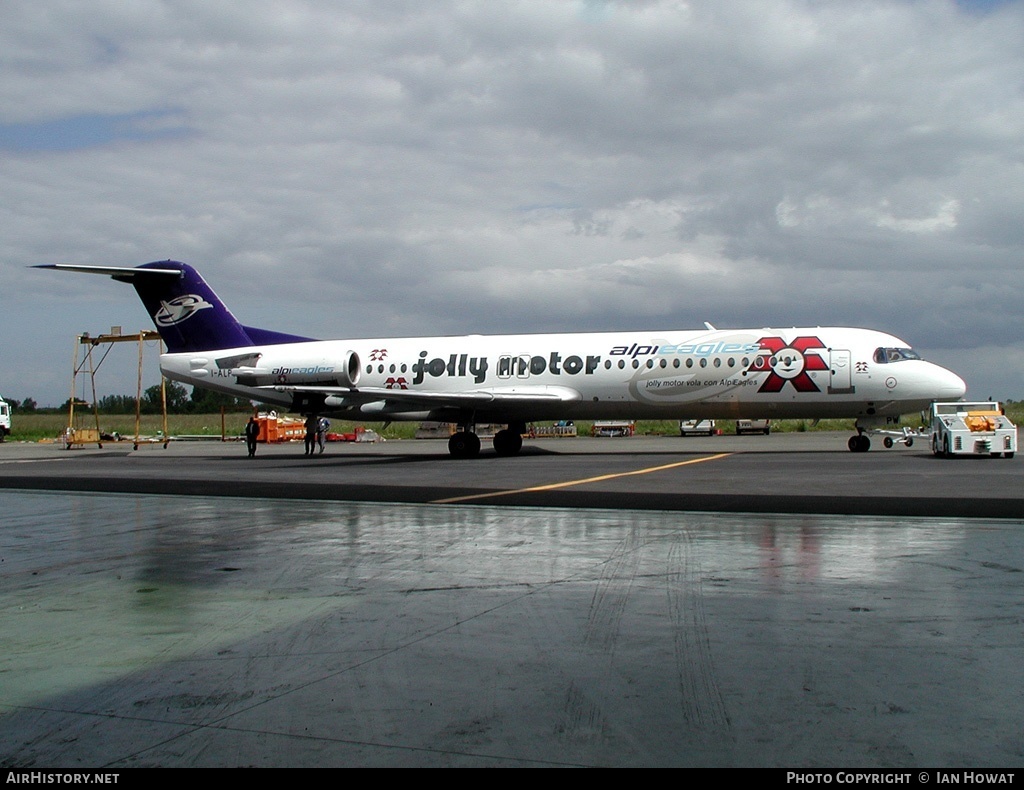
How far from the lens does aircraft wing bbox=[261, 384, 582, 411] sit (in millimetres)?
25781

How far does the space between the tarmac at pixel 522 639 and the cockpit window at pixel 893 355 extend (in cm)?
1440

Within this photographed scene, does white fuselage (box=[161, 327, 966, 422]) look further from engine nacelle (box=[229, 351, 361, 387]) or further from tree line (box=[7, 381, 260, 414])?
tree line (box=[7, 381, 260, 414])

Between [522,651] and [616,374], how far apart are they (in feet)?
73.6

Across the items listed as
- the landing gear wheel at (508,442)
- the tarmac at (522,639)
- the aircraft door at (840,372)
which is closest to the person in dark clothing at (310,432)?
the landing gear wheel at (508,442)

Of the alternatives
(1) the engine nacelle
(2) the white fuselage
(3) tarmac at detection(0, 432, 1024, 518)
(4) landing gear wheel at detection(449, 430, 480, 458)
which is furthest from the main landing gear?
(1) the engine nacelle

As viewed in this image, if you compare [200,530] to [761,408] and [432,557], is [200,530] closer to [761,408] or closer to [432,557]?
[432,557]

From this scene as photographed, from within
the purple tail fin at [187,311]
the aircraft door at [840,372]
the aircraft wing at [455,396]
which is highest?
the purple tail fin at [187,311]

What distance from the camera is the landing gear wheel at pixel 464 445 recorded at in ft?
90.9

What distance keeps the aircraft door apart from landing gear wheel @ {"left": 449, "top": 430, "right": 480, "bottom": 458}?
10.7 meters

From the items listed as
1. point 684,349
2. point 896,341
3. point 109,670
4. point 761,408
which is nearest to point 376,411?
point 684,349

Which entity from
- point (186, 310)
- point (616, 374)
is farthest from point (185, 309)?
point (616, 374)

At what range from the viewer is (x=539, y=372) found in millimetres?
28250

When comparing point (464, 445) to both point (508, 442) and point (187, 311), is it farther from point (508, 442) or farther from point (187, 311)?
point (187, 311)

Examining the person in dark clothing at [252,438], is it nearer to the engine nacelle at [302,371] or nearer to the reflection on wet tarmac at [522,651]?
the engine nacelle at [302,371]
